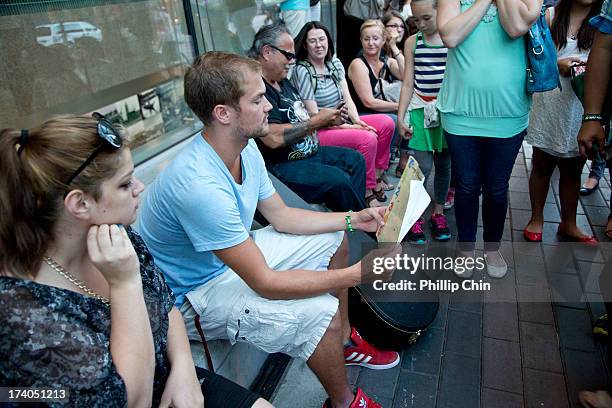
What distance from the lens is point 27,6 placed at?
201 centimetres

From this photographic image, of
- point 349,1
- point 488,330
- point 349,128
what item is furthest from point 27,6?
point 349,1

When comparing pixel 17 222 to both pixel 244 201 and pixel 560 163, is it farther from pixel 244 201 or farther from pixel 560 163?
pixel 560 163

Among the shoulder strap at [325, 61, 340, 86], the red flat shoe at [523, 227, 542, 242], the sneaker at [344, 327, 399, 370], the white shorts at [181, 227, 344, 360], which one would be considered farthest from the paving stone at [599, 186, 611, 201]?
the white shorts at [181, 227, 344, 360]

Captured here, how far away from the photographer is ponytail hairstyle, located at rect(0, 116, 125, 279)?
1.03 meters

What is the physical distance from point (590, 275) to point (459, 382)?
4.37 ft

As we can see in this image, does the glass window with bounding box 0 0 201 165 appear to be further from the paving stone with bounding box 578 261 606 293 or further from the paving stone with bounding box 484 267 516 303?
the paving stone with bounding box 578 261 606 293

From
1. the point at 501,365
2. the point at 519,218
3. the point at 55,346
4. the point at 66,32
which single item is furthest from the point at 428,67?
the point at 55,346

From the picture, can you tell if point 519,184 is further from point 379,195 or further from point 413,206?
point 413,206

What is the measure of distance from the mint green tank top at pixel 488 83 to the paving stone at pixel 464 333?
1.03 m

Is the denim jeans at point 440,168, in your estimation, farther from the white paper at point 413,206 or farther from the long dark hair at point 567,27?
the white paper at point 413,206

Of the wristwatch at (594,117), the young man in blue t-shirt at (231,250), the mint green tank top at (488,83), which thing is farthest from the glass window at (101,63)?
the wristwatch at (594,117)

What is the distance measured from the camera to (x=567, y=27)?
2.69 meters

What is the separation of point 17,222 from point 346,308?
1489 millimetres

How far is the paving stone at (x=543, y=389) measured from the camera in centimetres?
200
